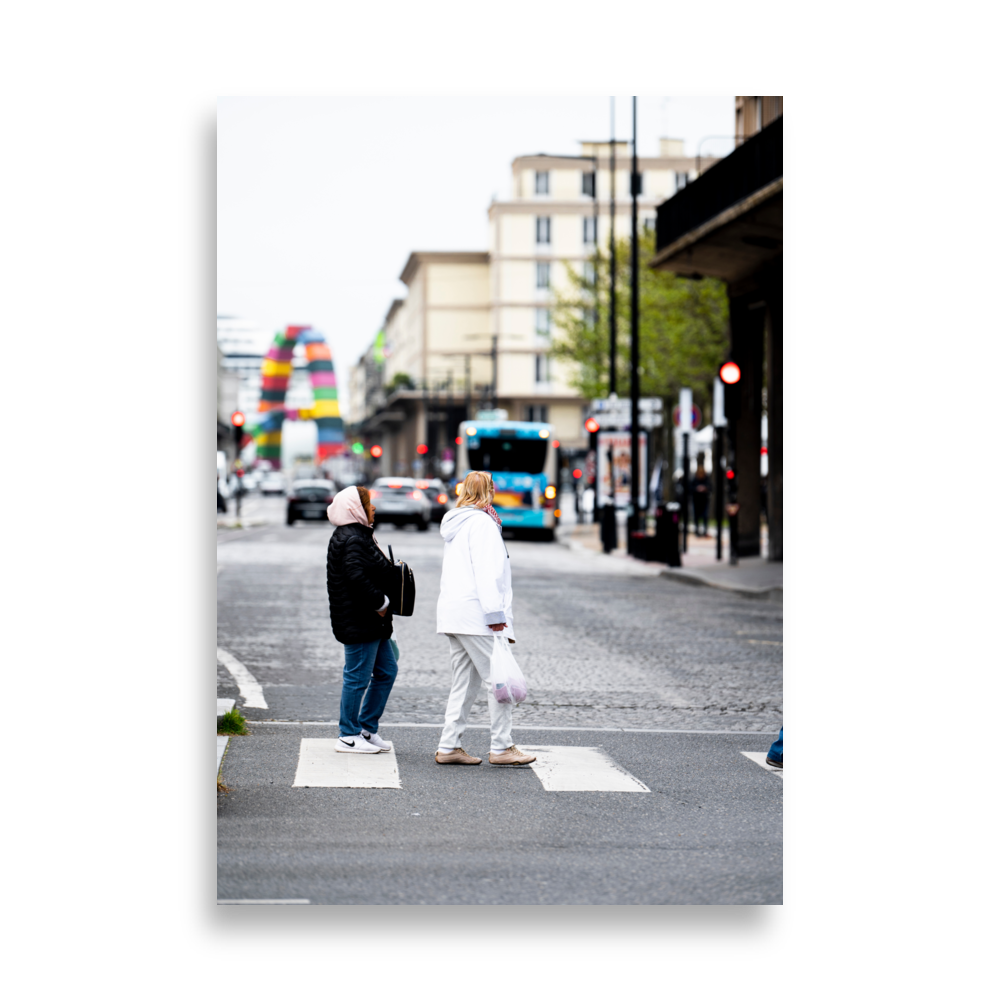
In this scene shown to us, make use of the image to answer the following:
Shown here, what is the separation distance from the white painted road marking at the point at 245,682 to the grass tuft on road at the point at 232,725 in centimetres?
108

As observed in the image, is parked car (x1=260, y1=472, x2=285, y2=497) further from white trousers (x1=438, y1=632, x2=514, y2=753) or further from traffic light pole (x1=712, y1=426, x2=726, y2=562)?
white trousers (x1=438, y1=632, x2=514, y2=753)

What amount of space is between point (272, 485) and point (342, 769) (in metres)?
85.6

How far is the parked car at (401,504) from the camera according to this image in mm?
42469

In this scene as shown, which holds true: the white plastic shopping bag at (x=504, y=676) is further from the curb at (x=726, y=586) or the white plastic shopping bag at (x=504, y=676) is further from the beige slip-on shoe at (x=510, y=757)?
the curb at (x=726, y=586)

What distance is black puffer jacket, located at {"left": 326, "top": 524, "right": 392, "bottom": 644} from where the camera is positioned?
8789mm

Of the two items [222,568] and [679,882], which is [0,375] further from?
[222,568]

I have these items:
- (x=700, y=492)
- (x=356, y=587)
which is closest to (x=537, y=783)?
(x=356, y=587)

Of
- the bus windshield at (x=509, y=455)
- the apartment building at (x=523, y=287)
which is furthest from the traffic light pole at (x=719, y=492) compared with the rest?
the apartment building at (x=523, y=287)

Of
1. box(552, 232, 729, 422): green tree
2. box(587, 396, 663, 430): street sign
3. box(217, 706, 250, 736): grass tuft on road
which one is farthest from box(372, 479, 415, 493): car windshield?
box(217, 706, 250, 736): grass tuft on road

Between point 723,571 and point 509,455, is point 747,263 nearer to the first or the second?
point 723,571

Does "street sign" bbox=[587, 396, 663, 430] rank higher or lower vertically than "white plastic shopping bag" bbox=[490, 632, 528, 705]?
higher

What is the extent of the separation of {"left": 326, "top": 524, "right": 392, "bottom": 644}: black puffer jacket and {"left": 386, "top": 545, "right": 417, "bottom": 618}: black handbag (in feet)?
0.15

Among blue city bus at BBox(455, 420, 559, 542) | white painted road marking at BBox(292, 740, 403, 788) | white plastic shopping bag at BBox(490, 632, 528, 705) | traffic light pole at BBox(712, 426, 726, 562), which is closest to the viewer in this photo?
white painted road marking at BBox(292, 740, 403, 788)
